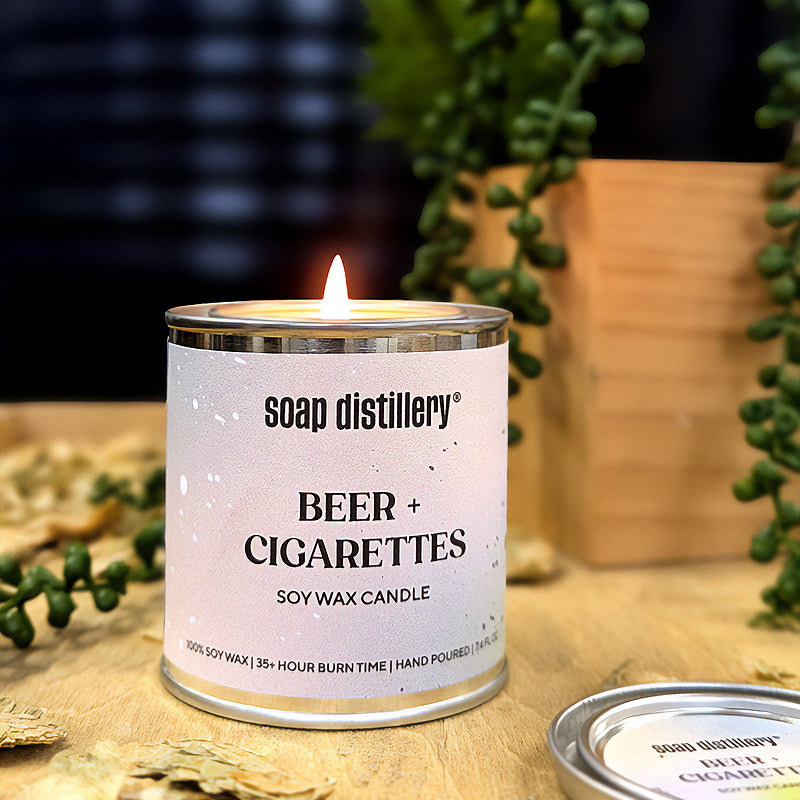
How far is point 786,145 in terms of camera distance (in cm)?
59

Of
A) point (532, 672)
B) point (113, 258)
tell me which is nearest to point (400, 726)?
point (532, 672)

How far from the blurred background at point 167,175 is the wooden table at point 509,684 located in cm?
47

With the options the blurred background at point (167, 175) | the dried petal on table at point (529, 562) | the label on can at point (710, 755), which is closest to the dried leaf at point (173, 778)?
the label on can at point (710, 755)

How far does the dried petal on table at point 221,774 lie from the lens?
0.98 ft

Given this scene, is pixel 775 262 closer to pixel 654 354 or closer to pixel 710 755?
pixel 654 354

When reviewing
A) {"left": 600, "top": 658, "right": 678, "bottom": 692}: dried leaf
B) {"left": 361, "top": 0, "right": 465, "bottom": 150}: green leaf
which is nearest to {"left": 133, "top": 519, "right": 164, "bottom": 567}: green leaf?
{"left": 600, "top": 658, "right": 678, "bottom": 692}: dried leaf

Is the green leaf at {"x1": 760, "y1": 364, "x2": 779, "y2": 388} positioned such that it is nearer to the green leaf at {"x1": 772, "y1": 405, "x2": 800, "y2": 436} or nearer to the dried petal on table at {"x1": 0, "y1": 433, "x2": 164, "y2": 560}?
the green leaf at {"x1": 772, "y1": 405, "x2": 800, "y2": 436}

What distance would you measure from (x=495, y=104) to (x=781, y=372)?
0.80 feet

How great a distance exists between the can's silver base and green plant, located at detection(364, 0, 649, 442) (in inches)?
Answer: 8.1

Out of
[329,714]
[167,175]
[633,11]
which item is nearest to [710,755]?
[329,714]

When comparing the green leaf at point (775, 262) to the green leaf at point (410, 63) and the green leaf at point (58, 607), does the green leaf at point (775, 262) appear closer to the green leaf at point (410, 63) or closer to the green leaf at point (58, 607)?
the green leaf at point (410, 63)

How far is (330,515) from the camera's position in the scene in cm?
34

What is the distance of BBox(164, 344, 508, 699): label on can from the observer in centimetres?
34

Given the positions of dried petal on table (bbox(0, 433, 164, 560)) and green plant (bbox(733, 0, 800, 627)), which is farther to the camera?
dried petal on table (bbox(0, 433, 164, 560))
